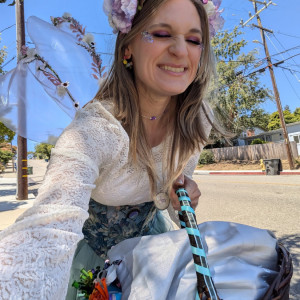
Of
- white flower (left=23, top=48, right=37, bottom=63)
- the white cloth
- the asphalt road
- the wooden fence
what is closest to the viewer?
the white cloth

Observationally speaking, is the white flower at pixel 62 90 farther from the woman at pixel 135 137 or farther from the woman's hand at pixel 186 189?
the woman's hand at pixel 186 189

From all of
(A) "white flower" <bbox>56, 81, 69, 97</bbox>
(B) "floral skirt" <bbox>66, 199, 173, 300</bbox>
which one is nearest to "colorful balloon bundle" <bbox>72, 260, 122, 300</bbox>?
(B) "floral skirt" <bbox>66, 199, 173, 300</bbox>

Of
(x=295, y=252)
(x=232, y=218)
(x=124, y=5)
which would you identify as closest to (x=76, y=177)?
(x=124, y=5)

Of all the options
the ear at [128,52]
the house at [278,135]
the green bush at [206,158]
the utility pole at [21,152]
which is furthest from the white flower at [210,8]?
the house at [278,135]

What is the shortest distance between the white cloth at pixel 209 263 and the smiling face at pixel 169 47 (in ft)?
2.29

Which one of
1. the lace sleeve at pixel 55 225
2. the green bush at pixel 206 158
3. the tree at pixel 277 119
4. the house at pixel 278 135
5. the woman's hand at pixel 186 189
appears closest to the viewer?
the lace sleeve at pixel 55 225

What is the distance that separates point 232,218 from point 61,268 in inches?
209

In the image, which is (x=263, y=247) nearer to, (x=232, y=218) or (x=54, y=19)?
(x=54, y=19)

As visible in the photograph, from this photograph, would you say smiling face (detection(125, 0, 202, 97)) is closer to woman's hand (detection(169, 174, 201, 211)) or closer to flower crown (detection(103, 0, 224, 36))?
flower crown (detection(103, 0, 224, 36))

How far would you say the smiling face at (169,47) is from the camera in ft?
4.03

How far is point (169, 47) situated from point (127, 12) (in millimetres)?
280

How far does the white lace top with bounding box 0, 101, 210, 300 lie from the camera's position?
57 cm

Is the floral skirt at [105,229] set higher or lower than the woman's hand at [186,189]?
lower

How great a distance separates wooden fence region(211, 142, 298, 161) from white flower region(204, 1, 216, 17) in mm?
23412
